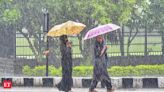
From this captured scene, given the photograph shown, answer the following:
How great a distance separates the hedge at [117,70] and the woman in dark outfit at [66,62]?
783cm

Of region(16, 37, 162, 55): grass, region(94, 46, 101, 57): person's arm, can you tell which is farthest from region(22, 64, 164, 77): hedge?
region(94, 46, 101, 57): person's arm

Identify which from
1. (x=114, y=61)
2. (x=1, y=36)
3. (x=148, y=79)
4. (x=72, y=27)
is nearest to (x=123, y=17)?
(x=114, y=61)

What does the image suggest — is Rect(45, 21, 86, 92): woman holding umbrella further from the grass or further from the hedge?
the grass

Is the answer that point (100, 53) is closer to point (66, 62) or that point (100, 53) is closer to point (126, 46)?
point (66, 62)

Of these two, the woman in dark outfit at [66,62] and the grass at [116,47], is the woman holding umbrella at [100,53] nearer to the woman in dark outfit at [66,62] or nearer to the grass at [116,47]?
the woman in dark outfit at [66,62]

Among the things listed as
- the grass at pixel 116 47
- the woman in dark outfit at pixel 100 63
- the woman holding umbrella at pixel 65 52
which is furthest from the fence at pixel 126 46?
the woman in dark outfit at pixel 100 63

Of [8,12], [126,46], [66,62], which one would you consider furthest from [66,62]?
[126,46]

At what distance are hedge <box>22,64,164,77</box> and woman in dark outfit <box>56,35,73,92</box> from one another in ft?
25.7

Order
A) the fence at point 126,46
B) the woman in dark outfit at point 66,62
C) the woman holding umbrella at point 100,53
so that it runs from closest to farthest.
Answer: the woman holding umbrella at point 100,53 < the woman in dark outfit at point 66,62 < the fence at point 126,46

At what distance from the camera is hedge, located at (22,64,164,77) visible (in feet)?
71.0

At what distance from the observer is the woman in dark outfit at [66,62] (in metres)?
13.3

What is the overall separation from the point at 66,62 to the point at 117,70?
8.80 m

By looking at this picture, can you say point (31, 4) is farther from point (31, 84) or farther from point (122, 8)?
point (31, 84)

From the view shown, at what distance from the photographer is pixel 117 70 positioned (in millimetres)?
22031
